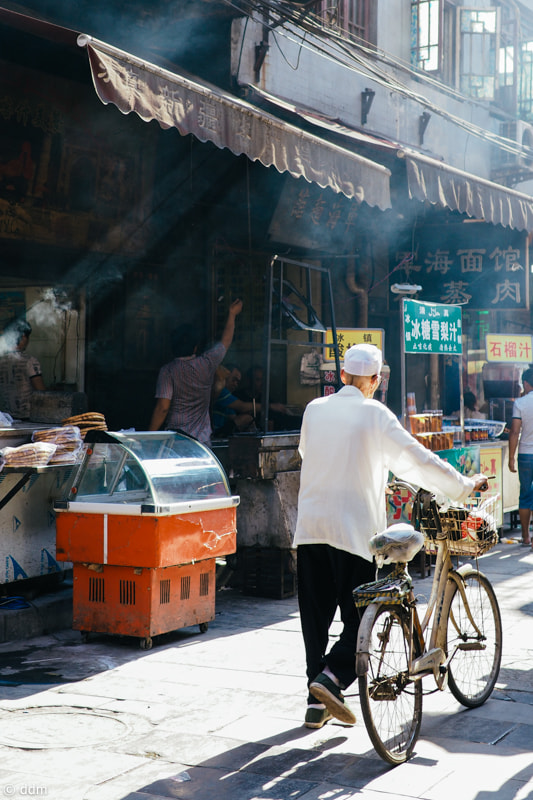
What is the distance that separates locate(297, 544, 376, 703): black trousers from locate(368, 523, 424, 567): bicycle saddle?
1.13 ft

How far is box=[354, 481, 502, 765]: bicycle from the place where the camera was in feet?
13.3

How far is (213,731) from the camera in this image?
4.57 m

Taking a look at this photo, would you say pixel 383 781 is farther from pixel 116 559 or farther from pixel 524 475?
pixel 524 475

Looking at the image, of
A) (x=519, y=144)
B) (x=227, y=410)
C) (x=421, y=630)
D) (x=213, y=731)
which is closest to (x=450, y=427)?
(x=227, y=410)

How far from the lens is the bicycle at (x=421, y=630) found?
4043 mm

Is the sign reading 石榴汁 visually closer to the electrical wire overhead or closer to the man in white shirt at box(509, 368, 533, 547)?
the man in white shirt at box(509, 368, 533, 547)

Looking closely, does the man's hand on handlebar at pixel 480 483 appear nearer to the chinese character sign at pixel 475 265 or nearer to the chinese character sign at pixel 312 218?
the chinese character sign at pixel 312 218

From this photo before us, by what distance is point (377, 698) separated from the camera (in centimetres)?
400

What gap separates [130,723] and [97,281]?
5516mm

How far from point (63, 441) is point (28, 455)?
0.46m

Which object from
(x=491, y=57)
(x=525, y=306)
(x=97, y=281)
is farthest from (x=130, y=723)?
(x=491, y=57)

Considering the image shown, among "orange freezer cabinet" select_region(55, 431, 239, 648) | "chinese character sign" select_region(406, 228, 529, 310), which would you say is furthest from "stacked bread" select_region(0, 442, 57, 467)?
"chinese character sign" select_region(406, 228, 529, 310)

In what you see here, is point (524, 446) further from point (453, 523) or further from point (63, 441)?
point (453, 523)

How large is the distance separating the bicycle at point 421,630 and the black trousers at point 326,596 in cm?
22
